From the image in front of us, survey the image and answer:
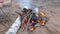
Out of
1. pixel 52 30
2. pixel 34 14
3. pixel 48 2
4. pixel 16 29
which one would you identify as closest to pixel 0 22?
pixel 16 29

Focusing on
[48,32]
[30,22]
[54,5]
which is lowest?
[48,32]

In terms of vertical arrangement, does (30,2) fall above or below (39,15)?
above

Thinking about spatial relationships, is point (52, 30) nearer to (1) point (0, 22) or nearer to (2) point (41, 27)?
(2) point (41, 27)

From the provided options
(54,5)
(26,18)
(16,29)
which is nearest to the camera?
(16,29)

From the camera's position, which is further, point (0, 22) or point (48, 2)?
point (48, 2)

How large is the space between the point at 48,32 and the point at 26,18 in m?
0.40

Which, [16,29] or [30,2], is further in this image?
[30,2]

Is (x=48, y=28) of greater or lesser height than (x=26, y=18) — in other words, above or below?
below

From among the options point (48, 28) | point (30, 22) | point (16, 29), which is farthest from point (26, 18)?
point (48, 28)

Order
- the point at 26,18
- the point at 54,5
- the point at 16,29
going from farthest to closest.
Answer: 1. the point at 54,5
2. the point at 26,18
3. the point at 16,29

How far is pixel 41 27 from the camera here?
1954mm

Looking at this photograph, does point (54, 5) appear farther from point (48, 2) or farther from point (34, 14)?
point (34, 14)

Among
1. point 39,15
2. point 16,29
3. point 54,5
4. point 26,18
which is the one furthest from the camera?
point 54,5

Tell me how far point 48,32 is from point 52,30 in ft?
0.25
